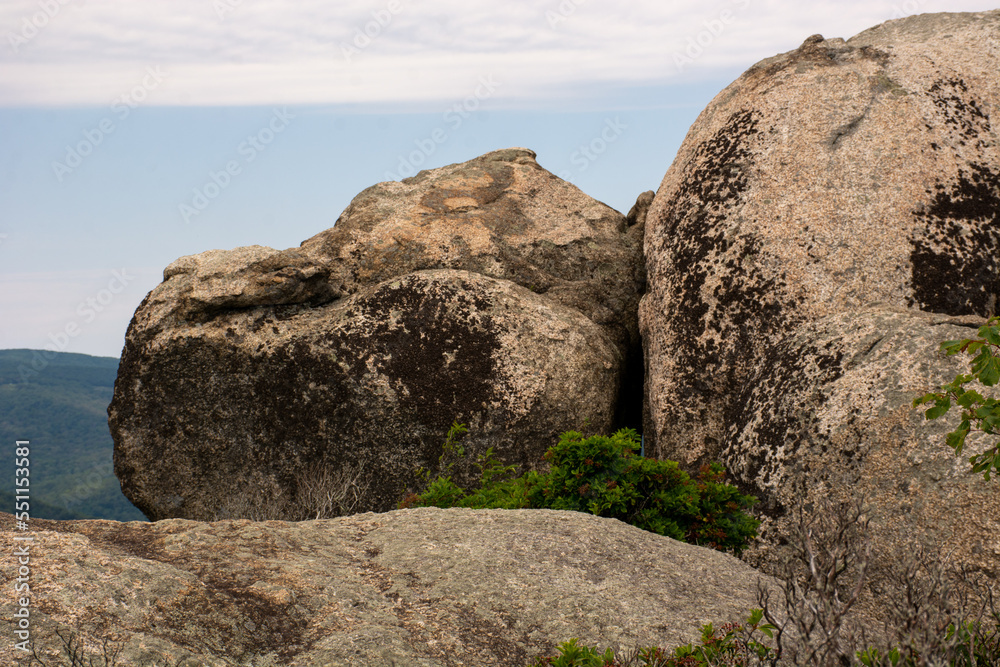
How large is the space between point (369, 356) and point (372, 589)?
6.23 metres

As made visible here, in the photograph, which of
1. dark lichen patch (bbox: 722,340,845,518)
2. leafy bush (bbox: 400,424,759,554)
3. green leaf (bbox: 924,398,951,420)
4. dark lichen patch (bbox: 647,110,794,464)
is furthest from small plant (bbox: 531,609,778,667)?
dark lichen patch (bbox: 647,110,794,464)

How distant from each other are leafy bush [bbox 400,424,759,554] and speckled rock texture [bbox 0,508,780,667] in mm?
931

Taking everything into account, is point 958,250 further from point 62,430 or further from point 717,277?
point 62,430

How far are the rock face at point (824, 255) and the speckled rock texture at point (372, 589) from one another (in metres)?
2.10

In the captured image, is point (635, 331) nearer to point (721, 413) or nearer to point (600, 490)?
point (721, 413)

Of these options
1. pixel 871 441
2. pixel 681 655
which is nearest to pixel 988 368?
pixel 681 655

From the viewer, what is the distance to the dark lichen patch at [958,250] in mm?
10977

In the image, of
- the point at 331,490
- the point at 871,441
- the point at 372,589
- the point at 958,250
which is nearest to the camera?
the point at 372,589

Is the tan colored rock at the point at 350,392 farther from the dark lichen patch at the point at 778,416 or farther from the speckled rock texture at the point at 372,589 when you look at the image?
the speckled rock texture at the point at 372,589

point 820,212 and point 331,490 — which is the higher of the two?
point 820,212

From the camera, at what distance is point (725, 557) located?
7957mm

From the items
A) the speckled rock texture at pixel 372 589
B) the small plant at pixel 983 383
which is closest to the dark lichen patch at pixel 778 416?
the speckled rock texture at pixel 372 589

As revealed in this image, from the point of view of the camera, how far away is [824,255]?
11047mm

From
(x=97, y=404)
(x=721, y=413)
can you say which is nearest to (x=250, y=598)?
(x=721, y=413)
